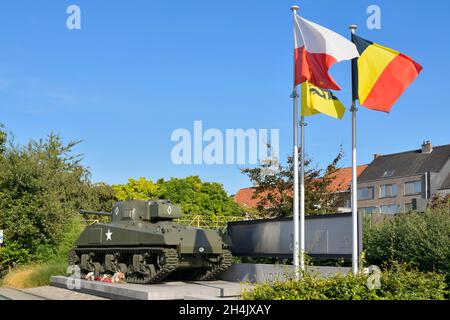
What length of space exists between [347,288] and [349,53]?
5.98 m

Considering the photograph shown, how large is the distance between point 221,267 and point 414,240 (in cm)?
665

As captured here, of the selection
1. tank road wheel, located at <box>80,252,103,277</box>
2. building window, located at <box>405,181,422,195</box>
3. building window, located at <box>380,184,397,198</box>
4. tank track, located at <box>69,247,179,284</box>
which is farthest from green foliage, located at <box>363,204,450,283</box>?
building window, located at <box>380,184,397,198</box>

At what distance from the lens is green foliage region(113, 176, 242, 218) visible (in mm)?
64938

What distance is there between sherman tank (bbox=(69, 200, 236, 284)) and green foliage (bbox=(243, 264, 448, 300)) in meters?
7.77

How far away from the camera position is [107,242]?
2052cm

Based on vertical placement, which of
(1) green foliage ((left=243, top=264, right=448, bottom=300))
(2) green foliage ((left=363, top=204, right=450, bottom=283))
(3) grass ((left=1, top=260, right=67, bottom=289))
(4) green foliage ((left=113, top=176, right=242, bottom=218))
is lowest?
(3) grass ((left=1, top=260, right=67, bottom=289))

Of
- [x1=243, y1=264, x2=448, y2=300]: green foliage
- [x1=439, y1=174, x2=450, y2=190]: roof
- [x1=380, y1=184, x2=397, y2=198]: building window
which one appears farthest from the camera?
[x1=380, y1=184, x2=397, y2=198]: building window

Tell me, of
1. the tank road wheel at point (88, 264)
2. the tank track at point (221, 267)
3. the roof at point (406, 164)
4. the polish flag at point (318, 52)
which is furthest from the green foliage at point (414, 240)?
the roof at point (406, 164)

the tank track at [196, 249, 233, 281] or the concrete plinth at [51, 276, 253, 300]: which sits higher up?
the tank track at [196, 249, 233, 281]

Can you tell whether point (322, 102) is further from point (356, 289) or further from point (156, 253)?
point (156, 253)

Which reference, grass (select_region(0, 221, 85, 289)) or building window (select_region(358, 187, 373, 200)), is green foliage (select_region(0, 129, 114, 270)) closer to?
grass (select_region(0, 221, 85, 289))

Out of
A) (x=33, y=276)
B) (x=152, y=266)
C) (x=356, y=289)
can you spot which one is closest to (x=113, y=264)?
(x=152, y=266)
